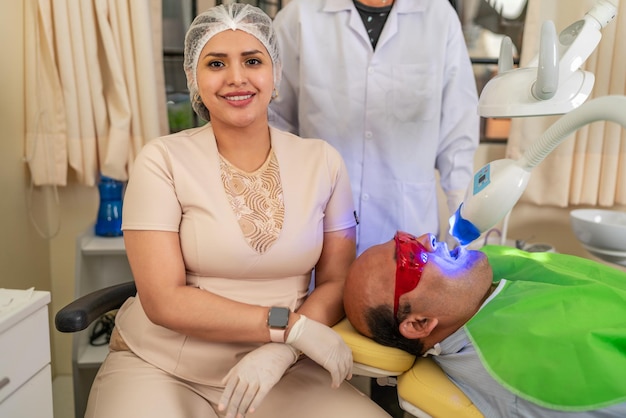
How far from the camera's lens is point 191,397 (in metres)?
1.30

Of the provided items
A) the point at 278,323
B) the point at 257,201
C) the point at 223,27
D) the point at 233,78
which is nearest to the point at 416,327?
the point at 278,323

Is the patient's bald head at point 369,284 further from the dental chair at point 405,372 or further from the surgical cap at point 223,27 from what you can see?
the surgical cap at point 223,27

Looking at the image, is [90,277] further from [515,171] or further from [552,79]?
[552,79]

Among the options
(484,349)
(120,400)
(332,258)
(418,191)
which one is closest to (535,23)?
(418,191)

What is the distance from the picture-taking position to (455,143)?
1.82 meters

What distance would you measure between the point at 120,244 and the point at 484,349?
5.03ft

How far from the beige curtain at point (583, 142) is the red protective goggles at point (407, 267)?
4.36 ft

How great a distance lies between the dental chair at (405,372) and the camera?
3.59ft

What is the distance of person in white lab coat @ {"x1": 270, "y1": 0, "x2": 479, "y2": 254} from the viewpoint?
1.74 m

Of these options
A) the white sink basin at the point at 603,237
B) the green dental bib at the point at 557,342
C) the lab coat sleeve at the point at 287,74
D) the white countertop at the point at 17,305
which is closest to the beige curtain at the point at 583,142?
the white sink basin at the point at 603,237

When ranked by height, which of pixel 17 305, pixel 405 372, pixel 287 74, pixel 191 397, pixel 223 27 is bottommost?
pixel 191 397

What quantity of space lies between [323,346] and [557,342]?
45 cm

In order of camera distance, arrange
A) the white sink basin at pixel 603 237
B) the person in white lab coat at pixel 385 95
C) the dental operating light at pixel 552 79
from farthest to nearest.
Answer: the white sink basin at pixel 603 237
the person in white lab coat at pixel 385 95
the dental operating light at pixel 552 79

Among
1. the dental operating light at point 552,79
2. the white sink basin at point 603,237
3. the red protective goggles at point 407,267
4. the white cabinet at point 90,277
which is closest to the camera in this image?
the dental operating light at point 552,79
